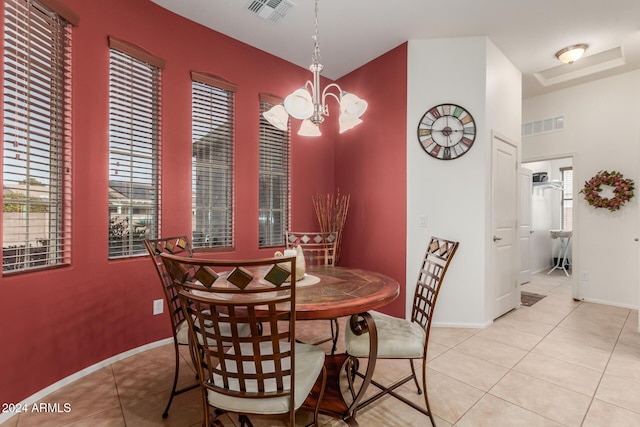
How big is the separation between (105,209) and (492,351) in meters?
3.43

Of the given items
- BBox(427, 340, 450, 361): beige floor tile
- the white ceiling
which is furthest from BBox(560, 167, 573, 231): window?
BBox(427, 340, 450, 361): beige floor tile

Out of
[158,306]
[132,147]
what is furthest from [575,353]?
[132,147]

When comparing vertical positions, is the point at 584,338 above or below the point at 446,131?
below

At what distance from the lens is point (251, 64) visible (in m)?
3.38

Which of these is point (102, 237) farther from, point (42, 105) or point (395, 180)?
point (395, 180)

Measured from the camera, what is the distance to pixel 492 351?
260cm

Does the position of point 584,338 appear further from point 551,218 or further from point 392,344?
point 551,218

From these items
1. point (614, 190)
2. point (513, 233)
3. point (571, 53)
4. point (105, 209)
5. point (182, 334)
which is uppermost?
point (571, 53)

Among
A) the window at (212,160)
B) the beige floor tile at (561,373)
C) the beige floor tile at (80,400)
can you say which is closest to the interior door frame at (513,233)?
the beige floor tile at (561,373)

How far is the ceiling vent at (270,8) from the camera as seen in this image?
8.77ft

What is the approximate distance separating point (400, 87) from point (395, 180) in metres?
1.04

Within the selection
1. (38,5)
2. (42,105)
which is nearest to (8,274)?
(42,105)

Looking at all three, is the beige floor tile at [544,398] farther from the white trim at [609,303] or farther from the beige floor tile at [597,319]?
the white trim at [609,303]

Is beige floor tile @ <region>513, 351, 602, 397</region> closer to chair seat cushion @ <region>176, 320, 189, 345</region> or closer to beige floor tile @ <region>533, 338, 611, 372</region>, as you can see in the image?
beige floor tile @ <region>533, 338, 611, 372</region>
